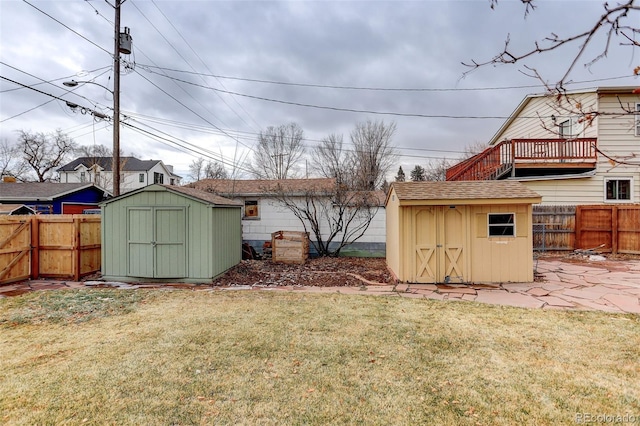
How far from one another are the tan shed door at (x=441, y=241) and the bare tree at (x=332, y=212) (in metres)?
4.16

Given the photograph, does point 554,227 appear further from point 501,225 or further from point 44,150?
point 44,150

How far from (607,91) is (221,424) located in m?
15.7

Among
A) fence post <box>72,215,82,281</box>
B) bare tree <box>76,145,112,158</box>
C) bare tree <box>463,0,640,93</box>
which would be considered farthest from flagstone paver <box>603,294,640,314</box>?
bare tree <box>76,145,112,158</box>

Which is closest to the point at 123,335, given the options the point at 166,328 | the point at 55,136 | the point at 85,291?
the point at 166,328

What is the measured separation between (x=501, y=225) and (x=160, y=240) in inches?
323

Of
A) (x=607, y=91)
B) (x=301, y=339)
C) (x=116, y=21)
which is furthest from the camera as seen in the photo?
(x=607, y=91)

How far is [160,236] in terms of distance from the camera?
7.35 meters

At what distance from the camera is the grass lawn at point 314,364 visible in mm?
2561

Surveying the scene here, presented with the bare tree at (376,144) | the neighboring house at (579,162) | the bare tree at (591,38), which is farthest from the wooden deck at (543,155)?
the bare tree at (376,144)

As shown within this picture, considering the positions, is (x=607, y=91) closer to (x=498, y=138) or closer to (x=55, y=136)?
(x=498, y=138)

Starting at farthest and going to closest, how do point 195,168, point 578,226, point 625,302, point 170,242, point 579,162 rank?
point 195,168 < point 579,162 < point 578,226 < point 170,242 < point 625,302

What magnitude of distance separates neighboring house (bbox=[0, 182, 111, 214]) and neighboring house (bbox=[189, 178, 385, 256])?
8.80m

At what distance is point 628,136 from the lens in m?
11.8

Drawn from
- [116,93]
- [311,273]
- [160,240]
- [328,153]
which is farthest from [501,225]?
[328,153]
